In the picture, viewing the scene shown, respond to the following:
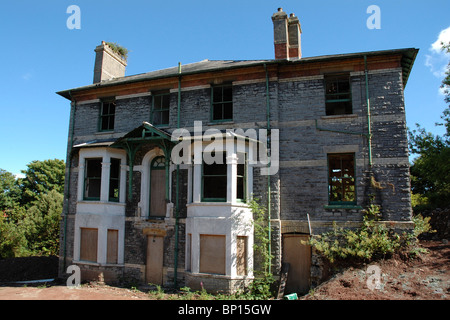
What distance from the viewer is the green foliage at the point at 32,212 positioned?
2047 cm

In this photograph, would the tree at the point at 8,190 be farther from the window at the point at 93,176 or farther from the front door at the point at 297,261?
the front door at the point at 297,261

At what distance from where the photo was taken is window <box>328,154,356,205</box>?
11609mm

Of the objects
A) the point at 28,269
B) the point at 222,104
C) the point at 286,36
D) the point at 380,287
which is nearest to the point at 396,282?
the point at 380,287

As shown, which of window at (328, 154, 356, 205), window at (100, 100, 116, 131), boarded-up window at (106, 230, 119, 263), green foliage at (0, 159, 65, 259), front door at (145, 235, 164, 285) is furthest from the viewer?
green foliage at (0, 159, 65, 259)

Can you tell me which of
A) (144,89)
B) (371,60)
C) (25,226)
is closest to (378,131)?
(371,60)

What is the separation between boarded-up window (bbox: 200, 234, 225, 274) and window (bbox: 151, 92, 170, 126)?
5722mm

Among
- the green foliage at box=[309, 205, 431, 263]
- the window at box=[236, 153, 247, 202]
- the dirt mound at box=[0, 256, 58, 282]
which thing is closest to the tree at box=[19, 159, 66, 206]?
the dirt mound at box=[0, 256, 58, 282]

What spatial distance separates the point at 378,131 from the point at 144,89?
9825mm

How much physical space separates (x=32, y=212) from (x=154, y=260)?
53.3 ft

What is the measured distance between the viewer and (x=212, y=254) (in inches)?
445

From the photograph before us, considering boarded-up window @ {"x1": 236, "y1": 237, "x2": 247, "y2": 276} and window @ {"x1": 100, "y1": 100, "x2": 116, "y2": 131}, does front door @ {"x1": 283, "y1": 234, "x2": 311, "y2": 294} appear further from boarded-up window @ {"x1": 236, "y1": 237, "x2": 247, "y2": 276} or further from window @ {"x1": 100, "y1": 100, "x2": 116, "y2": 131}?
window @ {"x1": 100, "y1": 100, "x2": 116, "y2": 131}

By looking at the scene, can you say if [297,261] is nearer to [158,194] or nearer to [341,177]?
[341,177]

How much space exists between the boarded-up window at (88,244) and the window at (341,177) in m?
9.71
